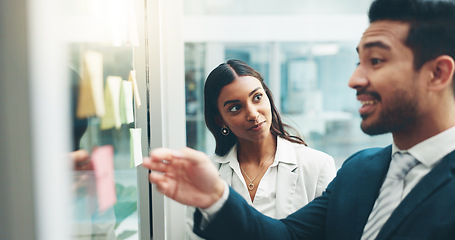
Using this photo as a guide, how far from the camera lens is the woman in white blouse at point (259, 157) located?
1.33 meters

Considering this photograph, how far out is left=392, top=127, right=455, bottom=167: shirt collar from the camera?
2.75ft

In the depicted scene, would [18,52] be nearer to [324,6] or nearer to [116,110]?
[116,110]

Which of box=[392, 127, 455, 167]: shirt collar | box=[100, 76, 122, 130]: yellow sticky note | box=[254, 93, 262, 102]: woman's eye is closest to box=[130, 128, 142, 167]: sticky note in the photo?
box=[100, 76, 122, 130]: yellow sticky note

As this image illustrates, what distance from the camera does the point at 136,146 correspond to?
1007 millimetres

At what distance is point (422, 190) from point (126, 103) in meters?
0.77

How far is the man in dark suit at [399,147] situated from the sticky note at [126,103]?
20 cm

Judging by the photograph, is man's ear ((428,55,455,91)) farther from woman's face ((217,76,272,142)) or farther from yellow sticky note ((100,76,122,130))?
yellow sticky note ((100,76,122,130))

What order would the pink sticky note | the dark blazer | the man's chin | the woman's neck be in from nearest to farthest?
the pink sticky note
the dark blazer
the man's chin
the woman's neck

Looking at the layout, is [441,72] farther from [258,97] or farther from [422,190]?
[258,97]

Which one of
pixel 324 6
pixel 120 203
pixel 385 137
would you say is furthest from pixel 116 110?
pixel 385 137

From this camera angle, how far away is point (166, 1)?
4.60ft

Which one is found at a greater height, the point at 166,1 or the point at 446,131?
the point at 166,1

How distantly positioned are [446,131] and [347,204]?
1.07ft

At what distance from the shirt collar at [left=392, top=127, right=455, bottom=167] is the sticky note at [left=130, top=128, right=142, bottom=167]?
29.7 inches
